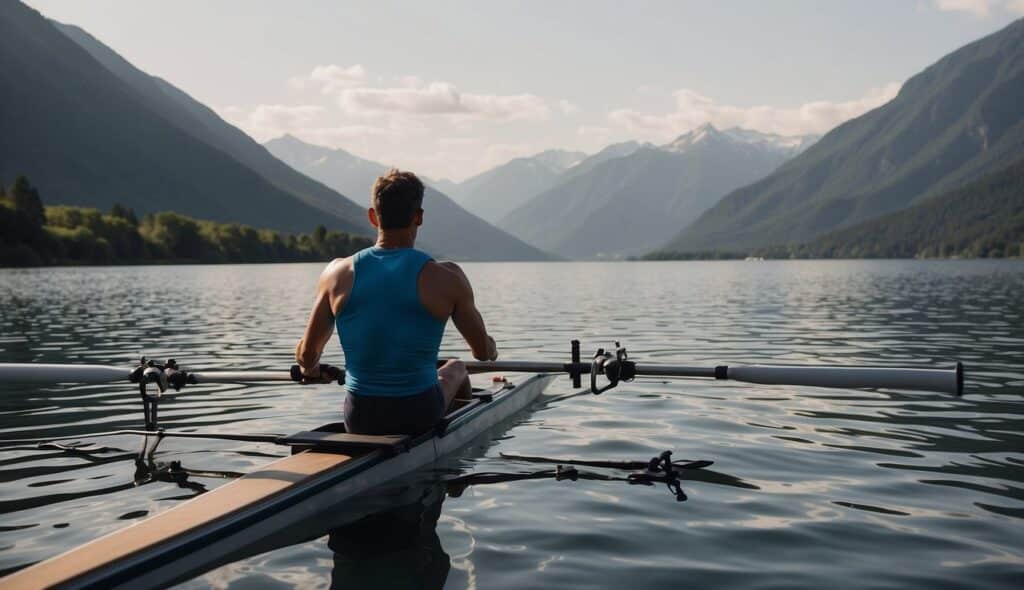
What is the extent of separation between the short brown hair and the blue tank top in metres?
0.28

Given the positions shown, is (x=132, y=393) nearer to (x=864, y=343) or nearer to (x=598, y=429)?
(x=598, y=429)

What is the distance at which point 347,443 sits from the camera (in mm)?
7953

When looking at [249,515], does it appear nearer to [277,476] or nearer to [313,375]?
[277,476]

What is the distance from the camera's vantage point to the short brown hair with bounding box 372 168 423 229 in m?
7.75

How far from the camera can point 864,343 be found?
80.5 ft

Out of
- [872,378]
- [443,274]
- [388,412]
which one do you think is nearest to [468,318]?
[443,274]

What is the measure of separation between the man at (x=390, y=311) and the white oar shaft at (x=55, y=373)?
9.58 ft

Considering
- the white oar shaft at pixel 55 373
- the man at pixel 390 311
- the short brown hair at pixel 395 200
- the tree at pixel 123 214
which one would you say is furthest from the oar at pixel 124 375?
the tree at pixel 123 214

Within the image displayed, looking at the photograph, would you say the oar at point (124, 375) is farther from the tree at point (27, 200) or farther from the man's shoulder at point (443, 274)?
the tree at point (27, 200)

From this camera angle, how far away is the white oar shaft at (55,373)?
9156 mm

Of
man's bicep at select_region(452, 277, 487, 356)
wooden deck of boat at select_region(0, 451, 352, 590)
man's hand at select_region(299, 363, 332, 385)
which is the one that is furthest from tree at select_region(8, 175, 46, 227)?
wooden deck of boat at select_region(0, 451, 352, 590)

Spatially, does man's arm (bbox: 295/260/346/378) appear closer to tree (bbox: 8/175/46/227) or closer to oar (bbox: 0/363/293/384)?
oar (bbox: 0/363/293/384)

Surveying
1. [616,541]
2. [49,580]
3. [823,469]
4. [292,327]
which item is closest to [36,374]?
[49,580]

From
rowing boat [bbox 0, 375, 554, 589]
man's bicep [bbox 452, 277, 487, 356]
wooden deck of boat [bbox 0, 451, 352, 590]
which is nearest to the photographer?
wooden deck of boat [bbox 0, 451, 352, 590]
